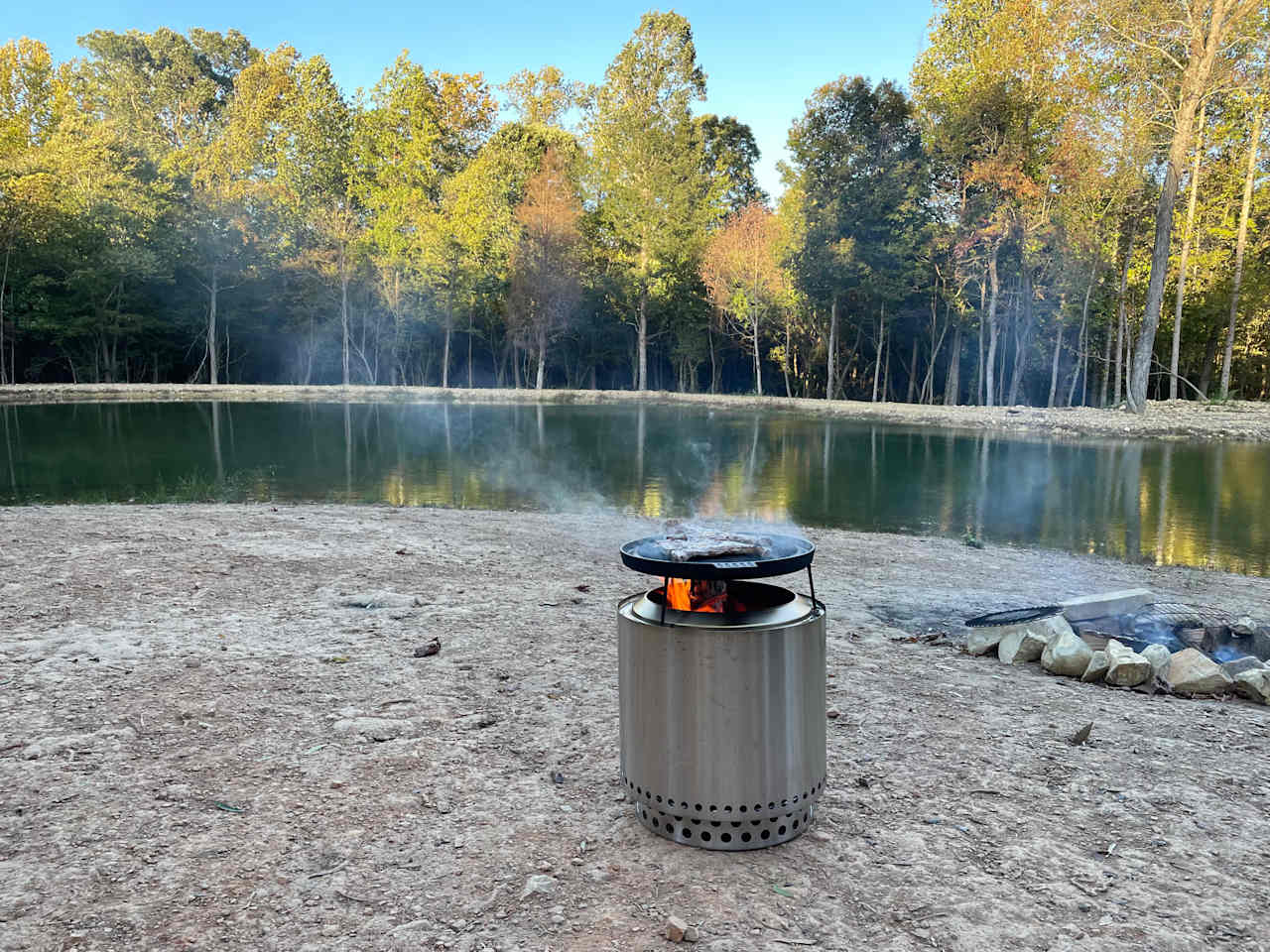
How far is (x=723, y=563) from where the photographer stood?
8.96 ft

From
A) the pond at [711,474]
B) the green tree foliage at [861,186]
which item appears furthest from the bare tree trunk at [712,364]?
the pond at [711,474]

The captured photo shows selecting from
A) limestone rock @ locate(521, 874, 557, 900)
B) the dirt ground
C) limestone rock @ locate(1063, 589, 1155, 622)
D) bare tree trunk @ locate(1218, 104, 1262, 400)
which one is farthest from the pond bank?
limestone rock @ locate(521, 874, 557, 900)

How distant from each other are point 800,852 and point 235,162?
49990 millimetres

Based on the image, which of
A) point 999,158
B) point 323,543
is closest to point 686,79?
point 999,158

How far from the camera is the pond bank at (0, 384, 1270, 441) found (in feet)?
82.8

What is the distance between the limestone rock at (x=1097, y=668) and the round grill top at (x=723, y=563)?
2721 millimetres

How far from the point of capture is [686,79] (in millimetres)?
44031

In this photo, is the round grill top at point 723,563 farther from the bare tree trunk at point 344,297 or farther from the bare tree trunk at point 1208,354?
the bare tree trunk at point 1208,354

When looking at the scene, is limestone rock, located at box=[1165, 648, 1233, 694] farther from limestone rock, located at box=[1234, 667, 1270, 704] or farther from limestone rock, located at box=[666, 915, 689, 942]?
limestone rock, located at box=[666, 915, 689, 942]

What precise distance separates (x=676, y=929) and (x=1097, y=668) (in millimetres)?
3355

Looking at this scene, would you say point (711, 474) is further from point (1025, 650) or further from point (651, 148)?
point (651, 148)

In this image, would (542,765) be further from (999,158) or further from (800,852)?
(999,158)

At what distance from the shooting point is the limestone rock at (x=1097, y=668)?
188 inches

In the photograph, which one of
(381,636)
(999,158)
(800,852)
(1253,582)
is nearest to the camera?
(800,852)
